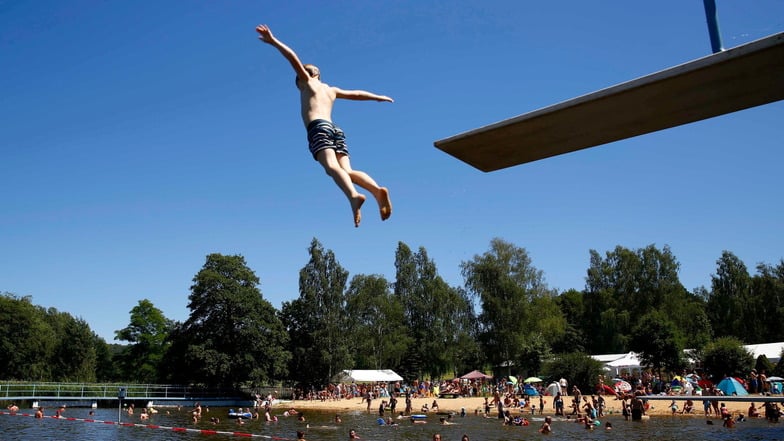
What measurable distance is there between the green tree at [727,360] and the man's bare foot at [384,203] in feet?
122

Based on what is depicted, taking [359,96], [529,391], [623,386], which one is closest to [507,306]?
[529,391]

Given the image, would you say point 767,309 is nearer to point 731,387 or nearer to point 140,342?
point 731,387

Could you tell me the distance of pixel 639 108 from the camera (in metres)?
4.17

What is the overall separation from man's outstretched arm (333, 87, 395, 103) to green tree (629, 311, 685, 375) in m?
38.7

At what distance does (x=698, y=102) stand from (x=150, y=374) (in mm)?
73484

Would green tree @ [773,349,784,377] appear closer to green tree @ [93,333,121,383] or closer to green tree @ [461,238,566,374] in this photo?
green tree @ [461,238,566,374]

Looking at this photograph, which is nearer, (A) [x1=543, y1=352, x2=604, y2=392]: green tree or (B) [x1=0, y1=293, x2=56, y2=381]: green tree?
(A) [x1=543, y1=352, x2=604, y2=392]: green tree

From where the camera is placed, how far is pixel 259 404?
Result: 49438 mm

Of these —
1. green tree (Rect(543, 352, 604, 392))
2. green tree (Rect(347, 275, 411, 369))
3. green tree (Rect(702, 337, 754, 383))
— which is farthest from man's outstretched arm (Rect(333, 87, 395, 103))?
green tree (Rect(347, 275, 411, 369))

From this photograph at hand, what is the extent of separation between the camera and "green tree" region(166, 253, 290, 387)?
5009cm


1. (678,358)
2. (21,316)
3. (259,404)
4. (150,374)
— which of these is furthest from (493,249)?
(21,316)

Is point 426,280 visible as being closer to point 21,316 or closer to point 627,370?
point 627,370

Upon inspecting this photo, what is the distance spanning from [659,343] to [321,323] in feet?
96.0

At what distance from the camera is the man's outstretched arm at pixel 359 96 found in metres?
6.18
